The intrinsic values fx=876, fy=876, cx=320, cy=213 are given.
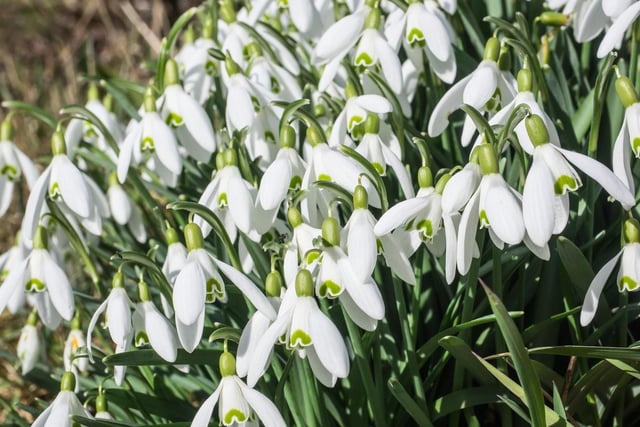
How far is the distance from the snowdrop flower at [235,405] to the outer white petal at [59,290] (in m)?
0.44

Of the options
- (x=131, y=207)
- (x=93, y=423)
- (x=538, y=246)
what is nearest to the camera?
(x=538, y=246)

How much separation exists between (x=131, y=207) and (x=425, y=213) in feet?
3.21

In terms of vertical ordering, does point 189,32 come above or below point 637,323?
above

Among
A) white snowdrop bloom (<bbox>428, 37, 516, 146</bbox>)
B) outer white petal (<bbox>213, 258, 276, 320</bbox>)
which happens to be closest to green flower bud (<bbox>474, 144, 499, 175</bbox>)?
white snowdrop bloom (<bbox>428, 37, 516, 146</bbox>)

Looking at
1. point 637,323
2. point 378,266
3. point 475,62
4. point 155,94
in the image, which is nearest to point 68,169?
point 155,94

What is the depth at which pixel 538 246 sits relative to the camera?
1.24m

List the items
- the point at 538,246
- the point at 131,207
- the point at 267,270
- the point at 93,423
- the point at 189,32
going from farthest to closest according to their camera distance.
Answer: the point at 189,32 < the point at 131,207 < the point at 267,270 < the point at 93,423 < the point at 538,246

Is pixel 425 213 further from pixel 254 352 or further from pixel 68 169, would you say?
pixel 68 169

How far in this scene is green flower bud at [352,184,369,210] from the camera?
52.4 inches

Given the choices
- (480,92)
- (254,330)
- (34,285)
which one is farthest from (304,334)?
(34,285)

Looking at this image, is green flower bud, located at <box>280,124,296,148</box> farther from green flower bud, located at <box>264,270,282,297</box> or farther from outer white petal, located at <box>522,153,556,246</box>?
outer white petal, located at <box>522,153,556,246</box>

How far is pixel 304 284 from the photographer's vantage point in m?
1.26

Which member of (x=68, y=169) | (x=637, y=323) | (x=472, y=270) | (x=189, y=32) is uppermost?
(x=189, y=32)

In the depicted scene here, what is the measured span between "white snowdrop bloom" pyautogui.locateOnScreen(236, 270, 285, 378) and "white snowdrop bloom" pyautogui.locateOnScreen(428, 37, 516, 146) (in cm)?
42
